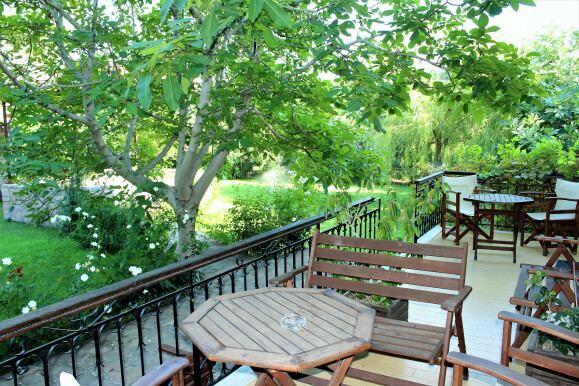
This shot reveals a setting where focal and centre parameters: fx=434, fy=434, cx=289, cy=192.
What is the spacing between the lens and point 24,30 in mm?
4992

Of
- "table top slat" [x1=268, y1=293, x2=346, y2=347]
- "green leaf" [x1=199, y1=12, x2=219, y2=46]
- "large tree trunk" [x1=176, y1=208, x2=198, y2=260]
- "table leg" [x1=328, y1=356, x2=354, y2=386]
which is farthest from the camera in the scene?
"large tree trunk" [x1=176, y1=208, x2=198, y2=260]

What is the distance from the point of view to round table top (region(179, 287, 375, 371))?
1766 mm

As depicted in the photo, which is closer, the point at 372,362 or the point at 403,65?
the point at 372,362

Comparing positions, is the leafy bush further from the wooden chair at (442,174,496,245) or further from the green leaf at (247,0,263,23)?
the green leaf at (247,0,263,23)

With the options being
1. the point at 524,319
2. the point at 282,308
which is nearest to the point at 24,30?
the point at 282,308

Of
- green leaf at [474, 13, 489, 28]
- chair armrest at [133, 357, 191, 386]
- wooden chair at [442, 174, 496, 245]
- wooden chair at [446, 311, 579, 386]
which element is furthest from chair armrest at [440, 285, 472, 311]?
wooden chair at [442, 174, 496, 245]

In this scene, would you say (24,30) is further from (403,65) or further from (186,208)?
(403,65)

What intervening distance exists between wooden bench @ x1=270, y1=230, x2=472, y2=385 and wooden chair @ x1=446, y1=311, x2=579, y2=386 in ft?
1.02

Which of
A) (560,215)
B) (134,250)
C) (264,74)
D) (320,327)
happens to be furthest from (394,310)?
(560,215)

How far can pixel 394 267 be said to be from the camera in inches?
115

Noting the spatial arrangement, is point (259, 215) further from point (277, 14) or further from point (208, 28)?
point (277, 14)

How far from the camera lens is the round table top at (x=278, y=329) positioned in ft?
5.79

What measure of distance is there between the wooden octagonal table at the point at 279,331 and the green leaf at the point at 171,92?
103 centimetres

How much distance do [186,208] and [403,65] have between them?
4.07 m
